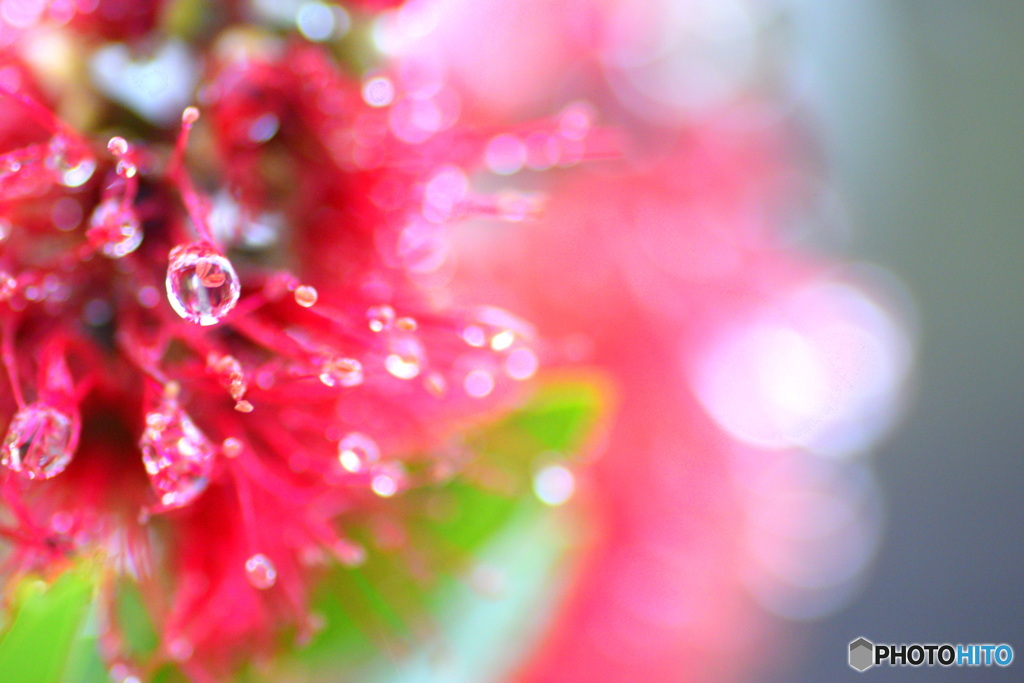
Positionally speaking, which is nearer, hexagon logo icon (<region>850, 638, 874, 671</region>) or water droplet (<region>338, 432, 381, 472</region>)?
water droplet (<region>338, 432, 381, 472</region>)

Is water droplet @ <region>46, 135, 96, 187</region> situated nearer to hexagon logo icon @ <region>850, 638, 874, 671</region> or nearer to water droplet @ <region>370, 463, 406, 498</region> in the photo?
water droplet @ <region>370, 463, 406, 498</region>

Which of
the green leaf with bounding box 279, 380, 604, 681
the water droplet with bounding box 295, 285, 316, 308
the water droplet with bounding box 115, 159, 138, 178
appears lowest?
the green leaf with bounding box 279, 380, 604, 681

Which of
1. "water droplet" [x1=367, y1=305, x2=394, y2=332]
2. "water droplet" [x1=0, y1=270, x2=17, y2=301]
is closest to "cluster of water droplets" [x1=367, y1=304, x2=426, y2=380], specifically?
"water droplet" [x1=367, y1=305, x2=394, y2=332]

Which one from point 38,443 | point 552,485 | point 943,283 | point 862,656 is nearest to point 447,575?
point 552,485

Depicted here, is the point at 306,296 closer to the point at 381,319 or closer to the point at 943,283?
the point at 381,319

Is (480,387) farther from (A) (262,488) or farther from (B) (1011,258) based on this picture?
(B) (1011,258)
